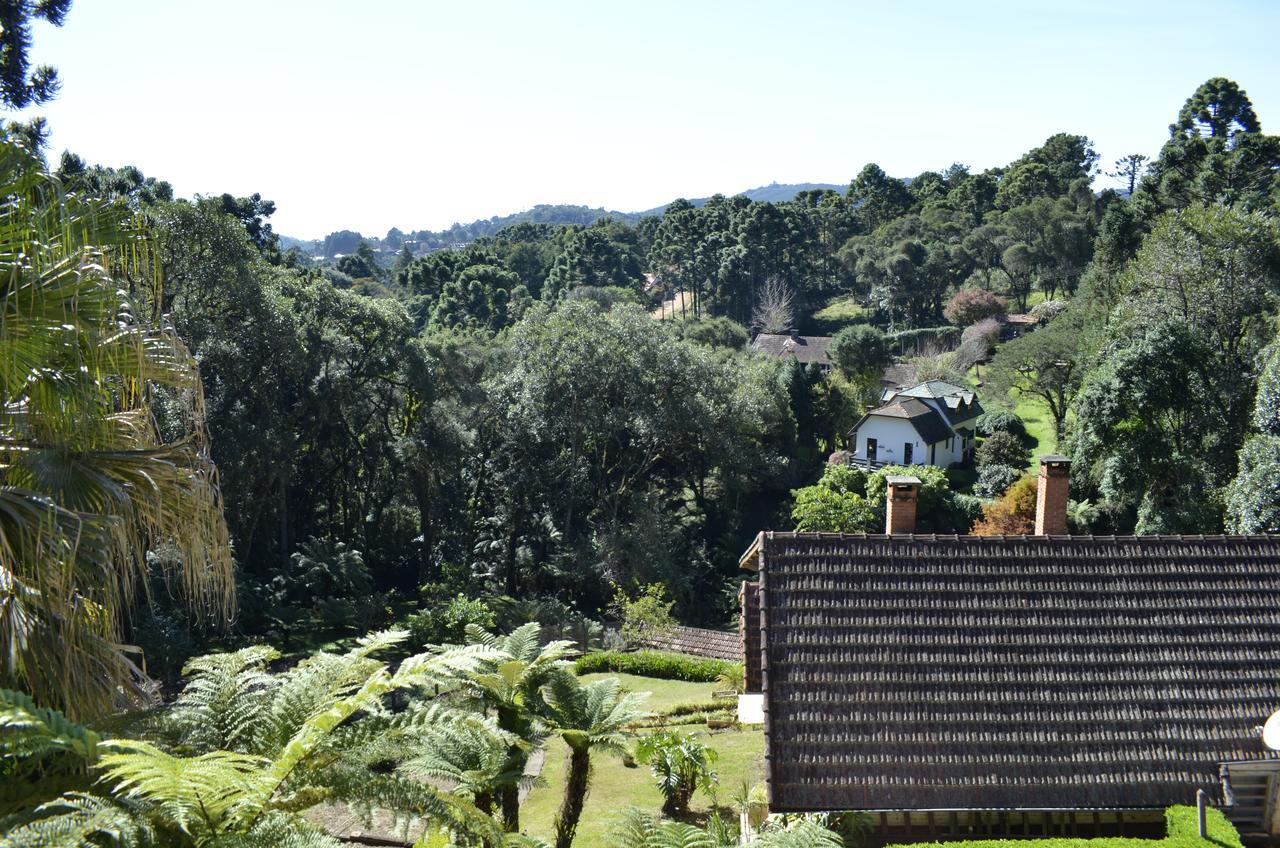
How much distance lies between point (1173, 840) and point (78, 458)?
29.8 feet

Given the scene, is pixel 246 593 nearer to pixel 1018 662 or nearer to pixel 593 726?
pixel 593 726

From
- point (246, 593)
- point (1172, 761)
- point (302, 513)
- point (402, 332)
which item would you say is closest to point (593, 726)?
point (1172, 761)

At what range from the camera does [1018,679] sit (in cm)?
977

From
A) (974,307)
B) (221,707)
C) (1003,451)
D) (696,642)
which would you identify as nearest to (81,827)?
(221,707)

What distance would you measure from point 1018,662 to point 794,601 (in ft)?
7.51

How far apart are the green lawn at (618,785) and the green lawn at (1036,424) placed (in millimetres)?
24379

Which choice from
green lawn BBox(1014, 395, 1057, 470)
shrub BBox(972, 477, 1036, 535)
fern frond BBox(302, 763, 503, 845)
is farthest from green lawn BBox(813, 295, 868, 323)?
fern frond BBox(302, 763, 503, 845)

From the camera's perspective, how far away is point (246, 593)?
2503 centimetres

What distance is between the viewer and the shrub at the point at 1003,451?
36969 millimetres

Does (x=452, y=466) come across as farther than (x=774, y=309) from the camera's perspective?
No

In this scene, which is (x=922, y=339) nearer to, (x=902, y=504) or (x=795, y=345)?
(x=795, y=345)

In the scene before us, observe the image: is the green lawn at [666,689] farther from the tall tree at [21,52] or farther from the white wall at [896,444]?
the white wall at [896,444]

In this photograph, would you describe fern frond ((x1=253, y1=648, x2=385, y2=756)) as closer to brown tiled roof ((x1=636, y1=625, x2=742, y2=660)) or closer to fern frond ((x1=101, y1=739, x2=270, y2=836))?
fern frond ((x1=101, y1=739, x2=270, y2=836))

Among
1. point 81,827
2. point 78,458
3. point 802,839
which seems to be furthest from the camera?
point 802,839
